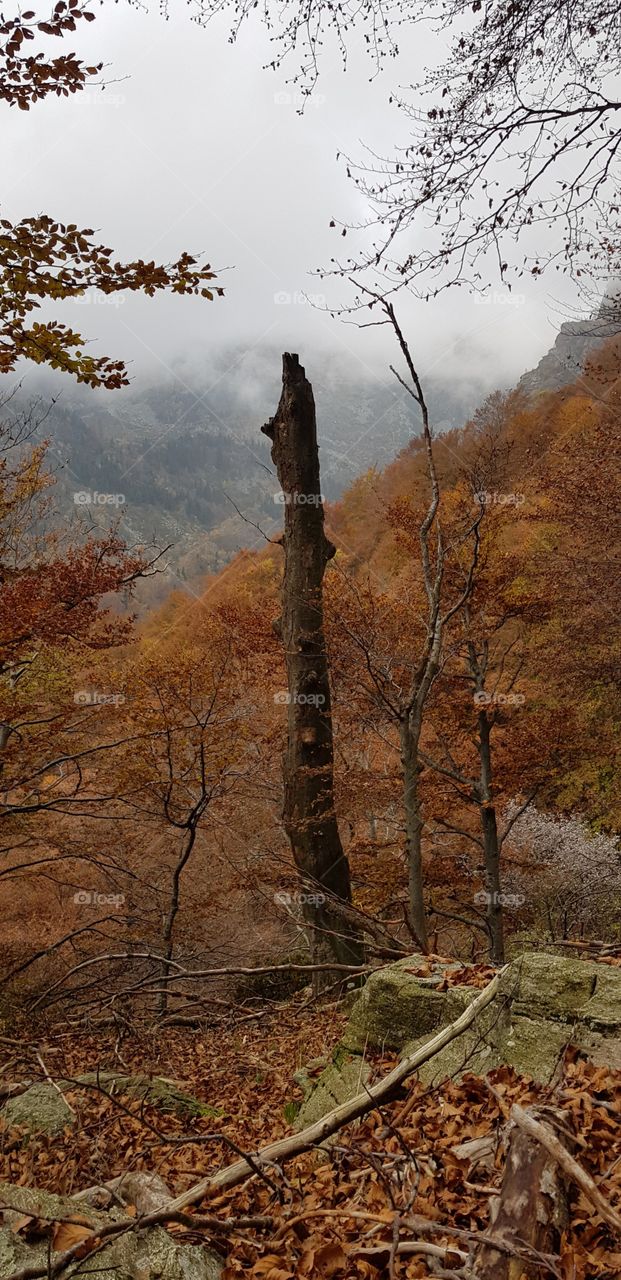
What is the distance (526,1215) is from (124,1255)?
1.13 meters

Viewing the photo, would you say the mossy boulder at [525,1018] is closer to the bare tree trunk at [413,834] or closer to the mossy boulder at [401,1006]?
the mossy boulder at [401,1006]

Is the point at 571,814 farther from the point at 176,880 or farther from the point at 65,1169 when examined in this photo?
the point at 65,1169

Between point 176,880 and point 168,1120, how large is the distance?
23.8 feet

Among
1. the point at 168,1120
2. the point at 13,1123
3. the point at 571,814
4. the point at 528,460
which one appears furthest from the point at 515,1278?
the point at 528,460

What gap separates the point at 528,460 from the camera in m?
22.4

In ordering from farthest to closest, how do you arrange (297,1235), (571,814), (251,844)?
1. (251,844)
2. (571,814)
3. (297,1235)

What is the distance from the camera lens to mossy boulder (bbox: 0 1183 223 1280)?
1.88 m

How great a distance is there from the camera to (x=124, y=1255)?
1.93m
